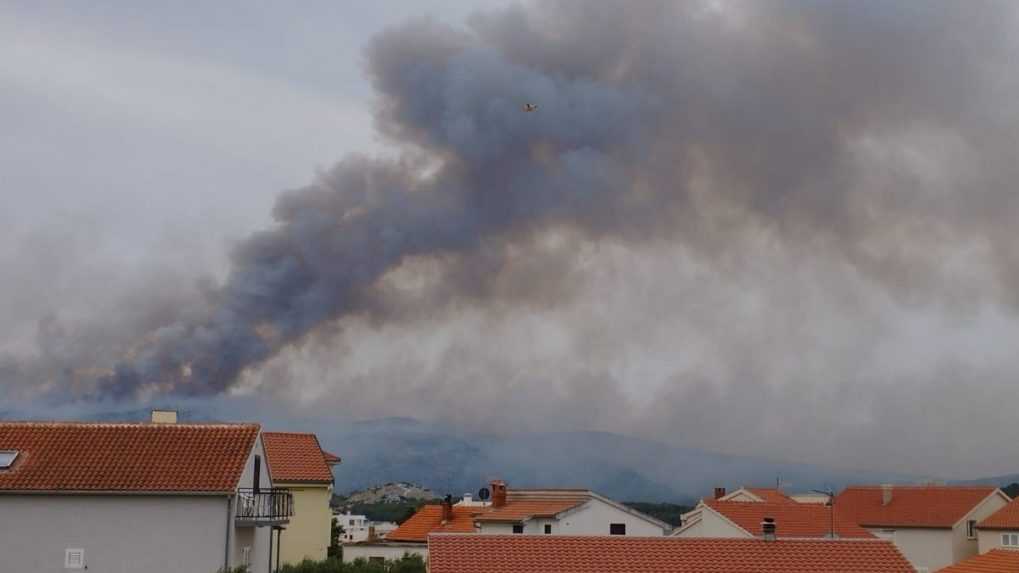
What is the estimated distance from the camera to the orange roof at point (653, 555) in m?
30.1

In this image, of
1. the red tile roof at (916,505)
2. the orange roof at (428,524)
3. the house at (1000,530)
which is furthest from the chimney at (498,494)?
the house at (1000,530)

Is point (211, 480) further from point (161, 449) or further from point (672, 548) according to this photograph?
point (672, 548)

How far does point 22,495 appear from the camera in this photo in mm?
34281

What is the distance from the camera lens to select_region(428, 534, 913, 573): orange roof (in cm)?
3014

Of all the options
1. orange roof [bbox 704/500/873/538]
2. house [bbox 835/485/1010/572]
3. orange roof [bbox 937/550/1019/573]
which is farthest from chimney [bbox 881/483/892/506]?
orange roof [bbox 937/550/1019/573]

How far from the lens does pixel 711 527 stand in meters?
57.0

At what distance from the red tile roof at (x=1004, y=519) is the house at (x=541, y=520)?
26339 millimetres

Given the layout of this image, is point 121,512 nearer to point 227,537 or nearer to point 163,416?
point 227,537

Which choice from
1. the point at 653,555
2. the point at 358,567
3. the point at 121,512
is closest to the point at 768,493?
the point at 358,567

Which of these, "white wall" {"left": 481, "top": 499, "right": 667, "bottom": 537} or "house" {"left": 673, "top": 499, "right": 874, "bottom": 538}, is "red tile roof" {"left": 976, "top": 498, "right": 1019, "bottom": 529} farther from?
"white wall" {"left": 481, "top": 499, "right": 667, "bottom": 537}

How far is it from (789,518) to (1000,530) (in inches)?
955

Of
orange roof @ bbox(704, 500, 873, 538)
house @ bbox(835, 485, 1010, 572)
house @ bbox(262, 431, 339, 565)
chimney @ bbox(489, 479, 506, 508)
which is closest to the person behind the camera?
house @ bbox(262, 431, 339, 565)

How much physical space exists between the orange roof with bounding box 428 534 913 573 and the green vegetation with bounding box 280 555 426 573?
37.2 feet

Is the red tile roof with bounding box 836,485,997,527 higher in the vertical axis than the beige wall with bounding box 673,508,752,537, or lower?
higher
